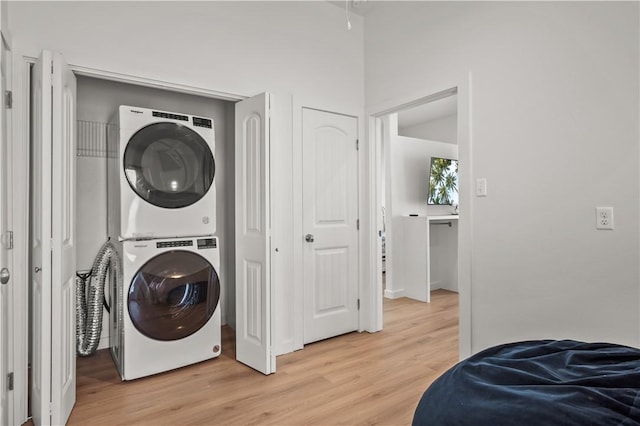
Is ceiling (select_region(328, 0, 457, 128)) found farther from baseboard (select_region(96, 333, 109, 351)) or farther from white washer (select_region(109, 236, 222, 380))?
baseboard (select_region(96, 333, 109, 351))

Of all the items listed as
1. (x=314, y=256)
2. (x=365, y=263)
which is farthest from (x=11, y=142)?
(x=365, y=263)

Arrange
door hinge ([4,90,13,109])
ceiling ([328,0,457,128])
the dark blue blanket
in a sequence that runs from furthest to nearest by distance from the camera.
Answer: ceiling ([328,0,457,128])
door hinge ([4,90,13,109])
the dark blue blanket

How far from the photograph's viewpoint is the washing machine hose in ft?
9.75

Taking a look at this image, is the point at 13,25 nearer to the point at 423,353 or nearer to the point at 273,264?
the point at 273,264

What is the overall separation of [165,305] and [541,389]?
2.38 meters

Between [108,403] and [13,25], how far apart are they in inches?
91.2

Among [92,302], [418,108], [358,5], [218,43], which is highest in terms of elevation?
[358,5]

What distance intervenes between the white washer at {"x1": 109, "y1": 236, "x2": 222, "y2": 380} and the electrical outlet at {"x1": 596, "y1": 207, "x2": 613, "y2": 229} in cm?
249

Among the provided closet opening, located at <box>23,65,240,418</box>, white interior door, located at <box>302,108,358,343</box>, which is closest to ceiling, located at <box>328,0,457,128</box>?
white interior door, located at <box>302,108,358,343</box>

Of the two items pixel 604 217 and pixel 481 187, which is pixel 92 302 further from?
pixel 604 217

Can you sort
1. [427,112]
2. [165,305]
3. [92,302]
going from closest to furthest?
[165,305], [92,302], [427,112]

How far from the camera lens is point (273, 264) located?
→ 2699 millimetres

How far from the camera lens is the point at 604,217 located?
2004 mm

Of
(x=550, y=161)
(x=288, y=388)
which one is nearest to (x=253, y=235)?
(x=288, y=388)
